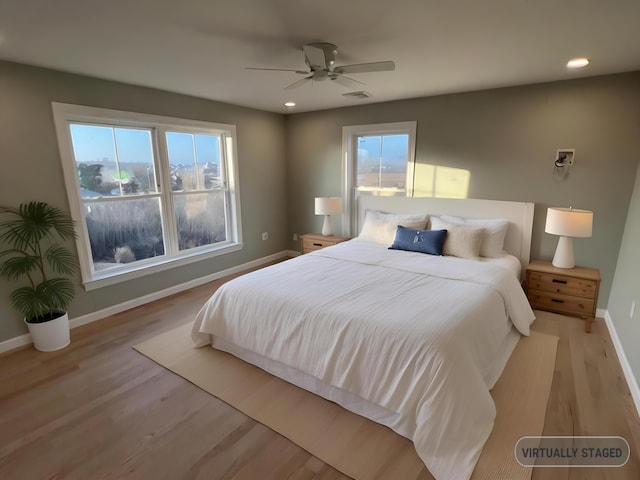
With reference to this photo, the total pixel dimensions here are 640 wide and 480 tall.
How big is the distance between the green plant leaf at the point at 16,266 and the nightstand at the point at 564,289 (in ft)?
14.4

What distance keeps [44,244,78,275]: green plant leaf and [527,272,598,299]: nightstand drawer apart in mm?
4326

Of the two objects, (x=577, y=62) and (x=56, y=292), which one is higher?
(x=577, y=62)

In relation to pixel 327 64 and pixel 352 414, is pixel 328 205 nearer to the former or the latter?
pixel 327 64

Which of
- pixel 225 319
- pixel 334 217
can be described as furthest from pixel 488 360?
pixel 334 217

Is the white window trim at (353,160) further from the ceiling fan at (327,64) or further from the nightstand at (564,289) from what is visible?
the ceiling fan at (327,64)

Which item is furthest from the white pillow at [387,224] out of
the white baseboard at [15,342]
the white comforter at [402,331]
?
the white baseboard at [15,342]

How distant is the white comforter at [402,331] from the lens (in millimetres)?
1633

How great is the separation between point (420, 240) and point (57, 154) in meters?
3.44

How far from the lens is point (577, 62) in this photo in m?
2.59

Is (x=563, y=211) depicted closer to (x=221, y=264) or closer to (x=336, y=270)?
(x=336, y=270)

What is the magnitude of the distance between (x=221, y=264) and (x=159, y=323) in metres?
1.41

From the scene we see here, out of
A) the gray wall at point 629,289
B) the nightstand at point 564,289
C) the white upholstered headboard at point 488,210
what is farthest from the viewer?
the white upholstered headboard at point 488,210

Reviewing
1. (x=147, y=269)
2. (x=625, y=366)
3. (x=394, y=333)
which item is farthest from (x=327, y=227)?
(x=625, y=366)

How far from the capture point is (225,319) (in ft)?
8.32
